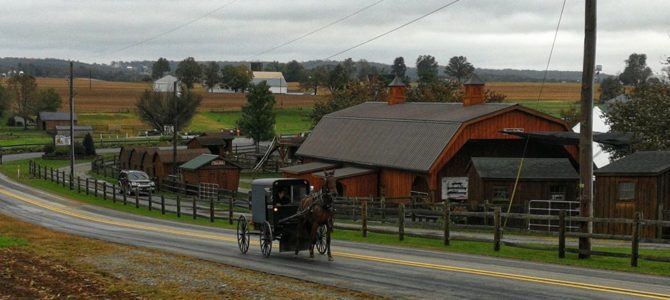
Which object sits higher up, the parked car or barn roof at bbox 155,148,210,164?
barn roof at bbox 155,148,210,164

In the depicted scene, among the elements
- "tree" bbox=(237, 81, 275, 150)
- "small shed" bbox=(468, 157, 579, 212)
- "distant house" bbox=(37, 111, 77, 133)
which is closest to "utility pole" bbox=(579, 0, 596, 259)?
"small shed" bbox=(468, 157, 579, 212)

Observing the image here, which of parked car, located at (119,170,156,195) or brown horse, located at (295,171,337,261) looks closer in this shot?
brown horse, located at (295,171,337,261)

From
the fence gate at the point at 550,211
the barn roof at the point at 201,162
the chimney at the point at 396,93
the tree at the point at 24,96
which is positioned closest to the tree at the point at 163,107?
the tree at the point at 24,96

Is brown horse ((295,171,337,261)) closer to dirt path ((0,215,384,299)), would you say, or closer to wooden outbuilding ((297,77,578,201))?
dirt path ((0,215,384,299))

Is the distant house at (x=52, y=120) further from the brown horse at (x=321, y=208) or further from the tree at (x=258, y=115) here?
the brown horse at (x=321, y=208)

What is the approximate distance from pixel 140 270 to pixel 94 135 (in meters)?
120

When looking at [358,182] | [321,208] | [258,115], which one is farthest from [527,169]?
[258,115]

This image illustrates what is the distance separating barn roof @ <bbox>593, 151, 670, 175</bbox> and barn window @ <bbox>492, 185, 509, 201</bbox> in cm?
742

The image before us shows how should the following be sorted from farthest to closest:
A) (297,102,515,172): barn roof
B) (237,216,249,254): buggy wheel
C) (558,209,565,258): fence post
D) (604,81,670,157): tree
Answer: (297,102,515,172): barn roof
(604,81,670,157): tree
(237,216,249,254): buggy wheel
(558,209,565,258): fence post

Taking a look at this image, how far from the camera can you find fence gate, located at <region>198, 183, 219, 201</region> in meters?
59.0

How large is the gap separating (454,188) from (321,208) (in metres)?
28.5

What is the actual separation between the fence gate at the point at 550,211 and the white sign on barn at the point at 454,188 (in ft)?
22.5

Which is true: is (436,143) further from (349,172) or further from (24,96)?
(24,96)

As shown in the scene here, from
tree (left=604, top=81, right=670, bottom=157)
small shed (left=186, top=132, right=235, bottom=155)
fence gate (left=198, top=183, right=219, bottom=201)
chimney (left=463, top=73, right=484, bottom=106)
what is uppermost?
chimney (left=463, top=73, right=484, bottom=106)
